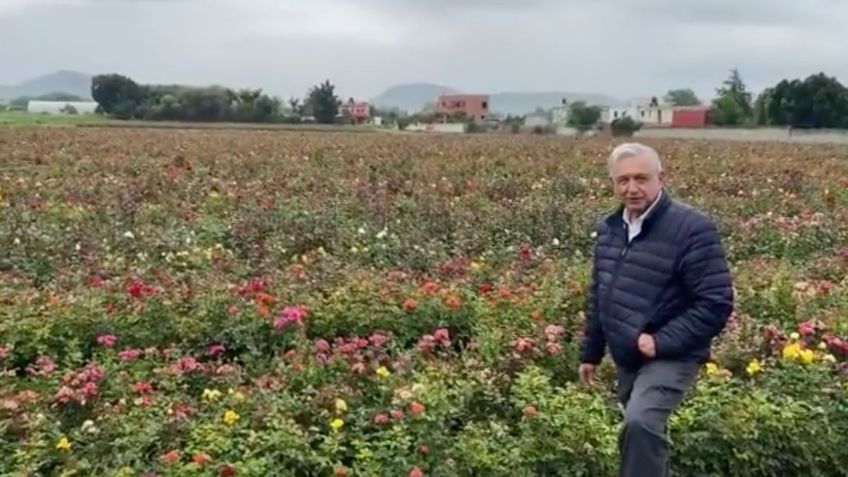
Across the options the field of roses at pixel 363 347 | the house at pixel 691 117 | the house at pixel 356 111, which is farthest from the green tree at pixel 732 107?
the field of roses at pixel 363 347

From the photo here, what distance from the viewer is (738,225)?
10289 mm

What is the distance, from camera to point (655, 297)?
3.77 metres

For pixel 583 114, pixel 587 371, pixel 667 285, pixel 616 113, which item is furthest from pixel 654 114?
pixel 667 285

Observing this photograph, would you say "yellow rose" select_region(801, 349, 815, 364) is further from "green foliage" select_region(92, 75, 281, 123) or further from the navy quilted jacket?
"green foliage" select_region(92, 75, 281, 123)

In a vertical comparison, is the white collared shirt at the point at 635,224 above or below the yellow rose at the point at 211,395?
above

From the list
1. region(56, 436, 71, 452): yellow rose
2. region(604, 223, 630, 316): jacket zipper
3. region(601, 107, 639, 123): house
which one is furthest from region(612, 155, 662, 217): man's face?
region(601, 107, 639, 123): house

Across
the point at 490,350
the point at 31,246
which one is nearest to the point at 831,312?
the point at 490,350

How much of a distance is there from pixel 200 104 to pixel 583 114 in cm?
3135

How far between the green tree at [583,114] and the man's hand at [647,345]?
70.3 m

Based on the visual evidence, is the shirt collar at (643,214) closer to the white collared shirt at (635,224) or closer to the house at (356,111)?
the white collared shirt at (635,224)

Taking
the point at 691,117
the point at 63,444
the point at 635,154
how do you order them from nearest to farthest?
1. the point at 635,154
2. the point at 63,444
3. the point at 691,117

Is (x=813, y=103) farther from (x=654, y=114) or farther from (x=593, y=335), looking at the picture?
(x=593, y=335)

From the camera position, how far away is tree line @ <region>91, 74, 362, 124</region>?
205 feet

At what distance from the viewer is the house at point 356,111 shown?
81412mm
